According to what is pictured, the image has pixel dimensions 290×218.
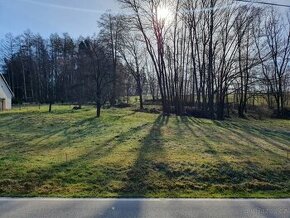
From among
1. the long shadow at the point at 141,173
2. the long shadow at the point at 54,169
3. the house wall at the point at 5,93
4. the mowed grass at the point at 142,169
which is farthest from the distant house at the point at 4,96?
the long shadow at the point at 141,173

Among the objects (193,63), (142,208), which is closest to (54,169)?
(142,208)

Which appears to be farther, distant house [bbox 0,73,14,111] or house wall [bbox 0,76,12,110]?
house wall [bbox 0,76,12,110]

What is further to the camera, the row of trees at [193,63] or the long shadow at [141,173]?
the row of trees at [193,63]

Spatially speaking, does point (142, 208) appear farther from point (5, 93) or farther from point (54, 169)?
point (5, 93)

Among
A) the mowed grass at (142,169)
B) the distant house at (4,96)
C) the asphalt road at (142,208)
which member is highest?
the distant house at (4,96)

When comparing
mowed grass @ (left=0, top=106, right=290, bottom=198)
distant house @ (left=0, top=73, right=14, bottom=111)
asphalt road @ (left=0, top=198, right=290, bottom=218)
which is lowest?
asphalt road @ (left=0, top=198, right=290, bottom=218)

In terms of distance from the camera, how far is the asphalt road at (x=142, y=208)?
17.6ft

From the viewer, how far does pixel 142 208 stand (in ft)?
18.7

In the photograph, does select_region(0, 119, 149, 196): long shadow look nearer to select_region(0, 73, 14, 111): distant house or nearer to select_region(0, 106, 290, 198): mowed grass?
select_region(0, 106, 290, 198): mowed grass

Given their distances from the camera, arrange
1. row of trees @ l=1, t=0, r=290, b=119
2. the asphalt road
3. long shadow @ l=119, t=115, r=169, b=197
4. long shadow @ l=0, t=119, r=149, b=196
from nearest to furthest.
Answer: the asphalt road
long shadow @ l=119, t=115, r=169, b=197
long shadow @ l=0, t=119, r=149, b=196
row of trees @ l=1, t=0, r=290, b=119

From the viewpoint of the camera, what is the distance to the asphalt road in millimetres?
5375

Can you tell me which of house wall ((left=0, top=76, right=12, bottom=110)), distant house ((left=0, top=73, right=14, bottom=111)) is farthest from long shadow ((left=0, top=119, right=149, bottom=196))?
house wall ((left=0, top=76, right=12, bottom=110))

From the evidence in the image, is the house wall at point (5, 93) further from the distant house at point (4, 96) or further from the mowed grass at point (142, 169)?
the mowed grass at point (142, 169)

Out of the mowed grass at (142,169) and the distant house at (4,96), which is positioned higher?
the distant house at (4,96)
